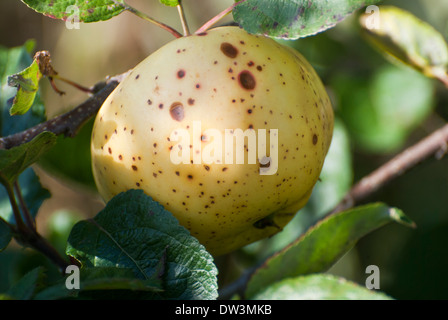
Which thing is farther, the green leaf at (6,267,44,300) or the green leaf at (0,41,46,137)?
the green leaf at (0,41,46,137)

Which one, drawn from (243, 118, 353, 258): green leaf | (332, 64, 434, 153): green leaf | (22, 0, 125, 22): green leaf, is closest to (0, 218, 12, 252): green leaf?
(22, 0, 125, 22): green leaf

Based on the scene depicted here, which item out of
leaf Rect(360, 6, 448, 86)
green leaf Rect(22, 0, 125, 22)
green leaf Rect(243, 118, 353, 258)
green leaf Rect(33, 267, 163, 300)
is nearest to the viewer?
green leaf Rect(33, 267, 163, 300)

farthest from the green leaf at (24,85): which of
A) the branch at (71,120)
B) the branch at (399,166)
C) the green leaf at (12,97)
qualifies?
the branch at (399,166)

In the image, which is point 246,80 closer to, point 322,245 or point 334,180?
point 322,245

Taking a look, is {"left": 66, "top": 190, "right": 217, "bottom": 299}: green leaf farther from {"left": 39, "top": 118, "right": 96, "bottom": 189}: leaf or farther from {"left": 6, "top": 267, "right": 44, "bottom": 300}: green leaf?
{"left": 39, "top": 118, "right": 96, "bottom": 189}: leaf

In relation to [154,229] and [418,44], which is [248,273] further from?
[418,44]

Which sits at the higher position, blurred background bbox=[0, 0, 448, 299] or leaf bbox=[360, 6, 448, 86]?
leaf bbox=[360, 6, 448, 86]

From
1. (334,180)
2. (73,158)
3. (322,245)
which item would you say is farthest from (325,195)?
(73,158)
